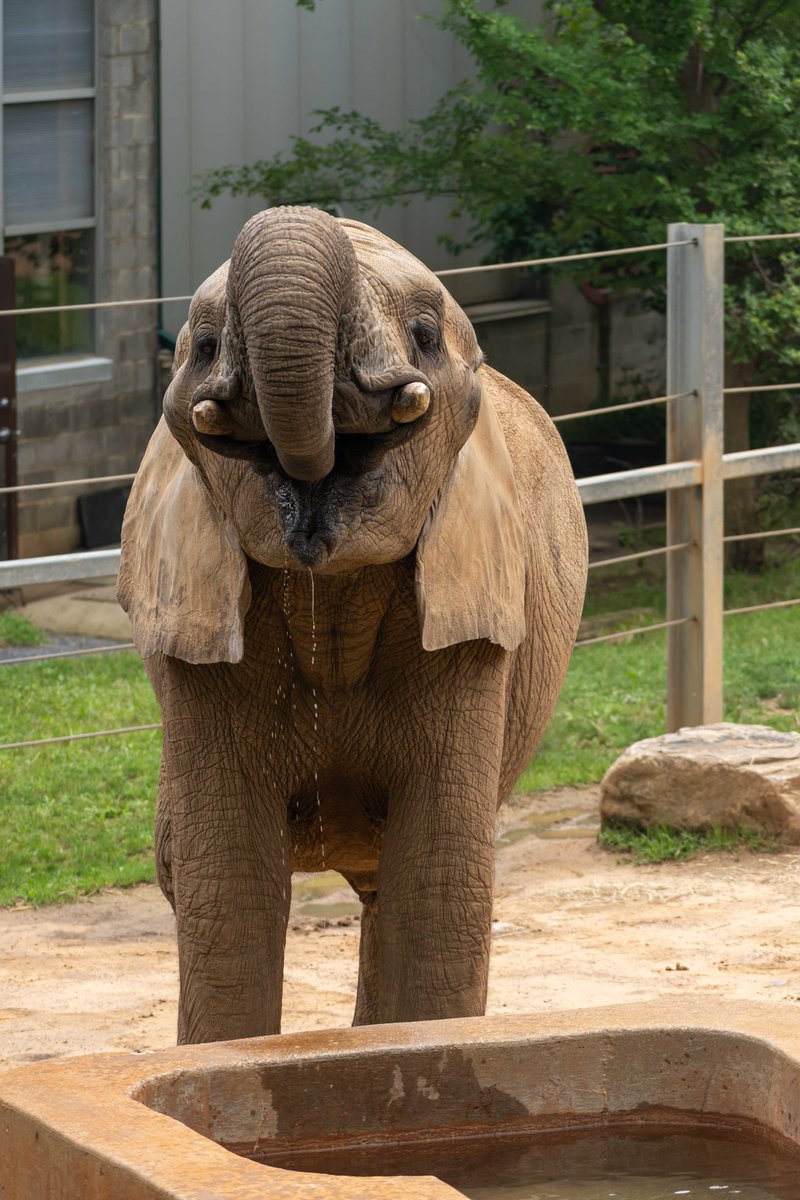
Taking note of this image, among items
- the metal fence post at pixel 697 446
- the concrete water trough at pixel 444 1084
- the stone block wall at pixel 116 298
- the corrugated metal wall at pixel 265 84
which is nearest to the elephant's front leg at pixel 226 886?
the concrete water trough at pixel 444 1084

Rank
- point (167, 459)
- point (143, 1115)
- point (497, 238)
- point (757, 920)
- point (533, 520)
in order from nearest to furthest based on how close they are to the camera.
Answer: point (143, 1115)
point (167, 459)
point (533, 520)
point (757, 920)
point (497, 238)

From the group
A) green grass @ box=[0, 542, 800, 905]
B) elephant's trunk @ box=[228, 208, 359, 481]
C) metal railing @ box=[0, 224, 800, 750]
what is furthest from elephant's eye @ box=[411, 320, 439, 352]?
metal railing @ box=[0, 224, 800, 750]

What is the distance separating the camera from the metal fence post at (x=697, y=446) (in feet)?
28.0

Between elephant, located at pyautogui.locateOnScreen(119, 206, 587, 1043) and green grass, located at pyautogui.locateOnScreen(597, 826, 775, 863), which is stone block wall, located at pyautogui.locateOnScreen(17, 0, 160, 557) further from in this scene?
elephant, located at pyautogui.locateOnScreen(119, 206, 587, 1043)

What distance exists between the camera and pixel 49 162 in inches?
517

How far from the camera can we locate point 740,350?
1208 centimetres

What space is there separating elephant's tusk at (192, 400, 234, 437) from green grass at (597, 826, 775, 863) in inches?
177

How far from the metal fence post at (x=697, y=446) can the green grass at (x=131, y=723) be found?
706 mm

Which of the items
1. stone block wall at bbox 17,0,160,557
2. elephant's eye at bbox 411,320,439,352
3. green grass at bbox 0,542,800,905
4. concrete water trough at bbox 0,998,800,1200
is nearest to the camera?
concrete water trough at bbox 0,998,800,1200

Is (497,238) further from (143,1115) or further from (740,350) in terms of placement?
(143,1115)

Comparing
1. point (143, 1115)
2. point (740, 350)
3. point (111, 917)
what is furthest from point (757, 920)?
point (740, 350)

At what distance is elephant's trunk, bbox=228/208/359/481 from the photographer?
3201 mm

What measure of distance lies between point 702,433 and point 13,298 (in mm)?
5224

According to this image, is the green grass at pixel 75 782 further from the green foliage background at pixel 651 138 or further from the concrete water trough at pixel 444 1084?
the concrete water trough at pixel 444 1084
